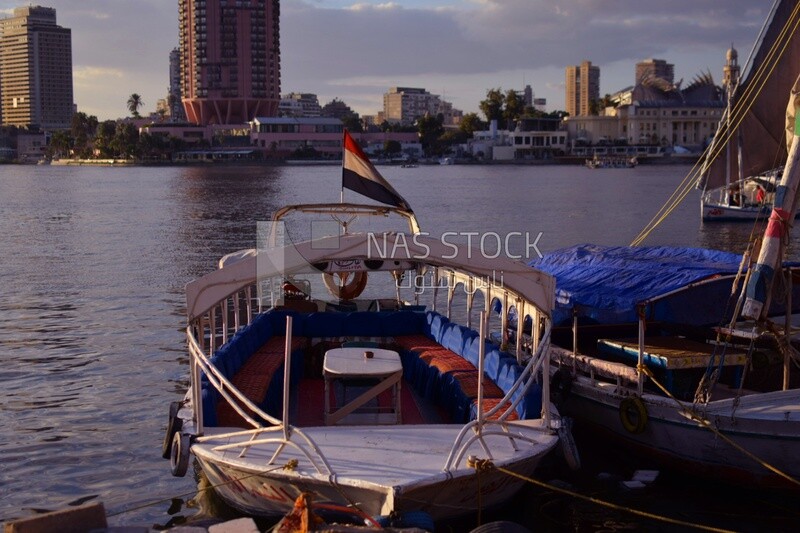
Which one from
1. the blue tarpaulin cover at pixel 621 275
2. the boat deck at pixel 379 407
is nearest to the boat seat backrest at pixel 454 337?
the boat deck at pixel 379 407

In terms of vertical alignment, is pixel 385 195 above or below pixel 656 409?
above

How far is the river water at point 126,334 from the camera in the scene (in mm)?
14008

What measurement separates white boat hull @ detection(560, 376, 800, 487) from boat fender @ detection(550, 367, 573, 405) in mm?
908

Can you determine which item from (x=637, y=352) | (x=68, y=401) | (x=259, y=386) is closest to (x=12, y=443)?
(x=68, y=401)

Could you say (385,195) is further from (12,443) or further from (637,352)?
(12,443)

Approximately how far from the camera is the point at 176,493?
1434 cm

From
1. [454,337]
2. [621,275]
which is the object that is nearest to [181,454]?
[454,337]

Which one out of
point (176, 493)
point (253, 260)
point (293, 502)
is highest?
point (253, 260)

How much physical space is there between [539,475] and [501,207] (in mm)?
72314

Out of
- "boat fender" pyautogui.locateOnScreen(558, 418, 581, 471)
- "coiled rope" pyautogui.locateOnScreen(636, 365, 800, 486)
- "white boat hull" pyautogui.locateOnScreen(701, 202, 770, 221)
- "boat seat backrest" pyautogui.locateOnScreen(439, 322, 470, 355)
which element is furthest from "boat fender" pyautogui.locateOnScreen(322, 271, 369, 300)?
"white boat hull" pyautogui.locateOnScreen(701, 202, 770, 221)

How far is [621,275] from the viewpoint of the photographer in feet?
62.1

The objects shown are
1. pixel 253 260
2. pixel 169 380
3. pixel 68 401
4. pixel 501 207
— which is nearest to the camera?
pixel 253 260

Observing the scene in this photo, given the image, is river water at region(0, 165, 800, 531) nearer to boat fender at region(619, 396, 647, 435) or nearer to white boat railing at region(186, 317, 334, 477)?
boat fender at region(619, 396, 647, 435)

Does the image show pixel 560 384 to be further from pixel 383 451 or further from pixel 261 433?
pixel 261 433
